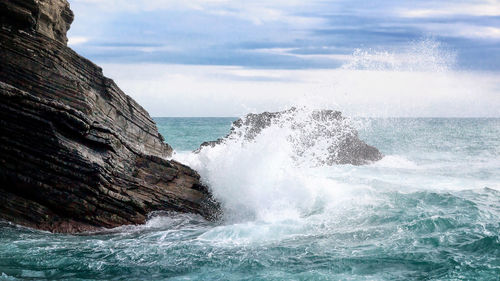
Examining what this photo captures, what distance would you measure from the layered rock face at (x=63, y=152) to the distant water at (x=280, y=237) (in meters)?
0.49

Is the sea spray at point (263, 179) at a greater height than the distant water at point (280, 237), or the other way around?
the sea spray at point (263, 179)

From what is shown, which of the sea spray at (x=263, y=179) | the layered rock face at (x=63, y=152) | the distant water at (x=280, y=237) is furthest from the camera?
the sea spray at (x=263, y=179)

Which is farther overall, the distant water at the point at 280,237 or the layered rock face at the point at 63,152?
the layered rock face at the point at 63,152

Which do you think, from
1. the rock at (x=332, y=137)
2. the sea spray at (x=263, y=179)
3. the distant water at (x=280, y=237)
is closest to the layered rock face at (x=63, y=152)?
the distant water at (x=280, y=237)

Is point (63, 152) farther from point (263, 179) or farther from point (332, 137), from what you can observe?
point (332, 137)

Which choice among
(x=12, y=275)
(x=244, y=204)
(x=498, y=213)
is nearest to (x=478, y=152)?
(x=498, y=213)

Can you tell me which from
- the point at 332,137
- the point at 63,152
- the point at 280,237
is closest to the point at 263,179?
the point at 280,237

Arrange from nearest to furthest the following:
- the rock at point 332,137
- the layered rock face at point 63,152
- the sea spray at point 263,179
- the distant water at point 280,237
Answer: the distant water at point 280,237, the layered rock face at point 63,152, the sea spray at point 263,179, the rock at point 332,137

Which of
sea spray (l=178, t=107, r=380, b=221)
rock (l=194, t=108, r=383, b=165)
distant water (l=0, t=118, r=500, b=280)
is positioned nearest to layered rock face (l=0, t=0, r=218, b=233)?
distant water (l=0, t=118, r=500, b=280)

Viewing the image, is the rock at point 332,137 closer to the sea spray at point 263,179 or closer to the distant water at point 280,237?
the distant water at point 280,237

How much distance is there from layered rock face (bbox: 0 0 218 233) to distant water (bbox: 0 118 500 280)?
49 centimetres

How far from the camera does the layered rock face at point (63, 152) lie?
10.4 m

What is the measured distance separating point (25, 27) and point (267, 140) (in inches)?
264

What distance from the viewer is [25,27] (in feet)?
38.6
